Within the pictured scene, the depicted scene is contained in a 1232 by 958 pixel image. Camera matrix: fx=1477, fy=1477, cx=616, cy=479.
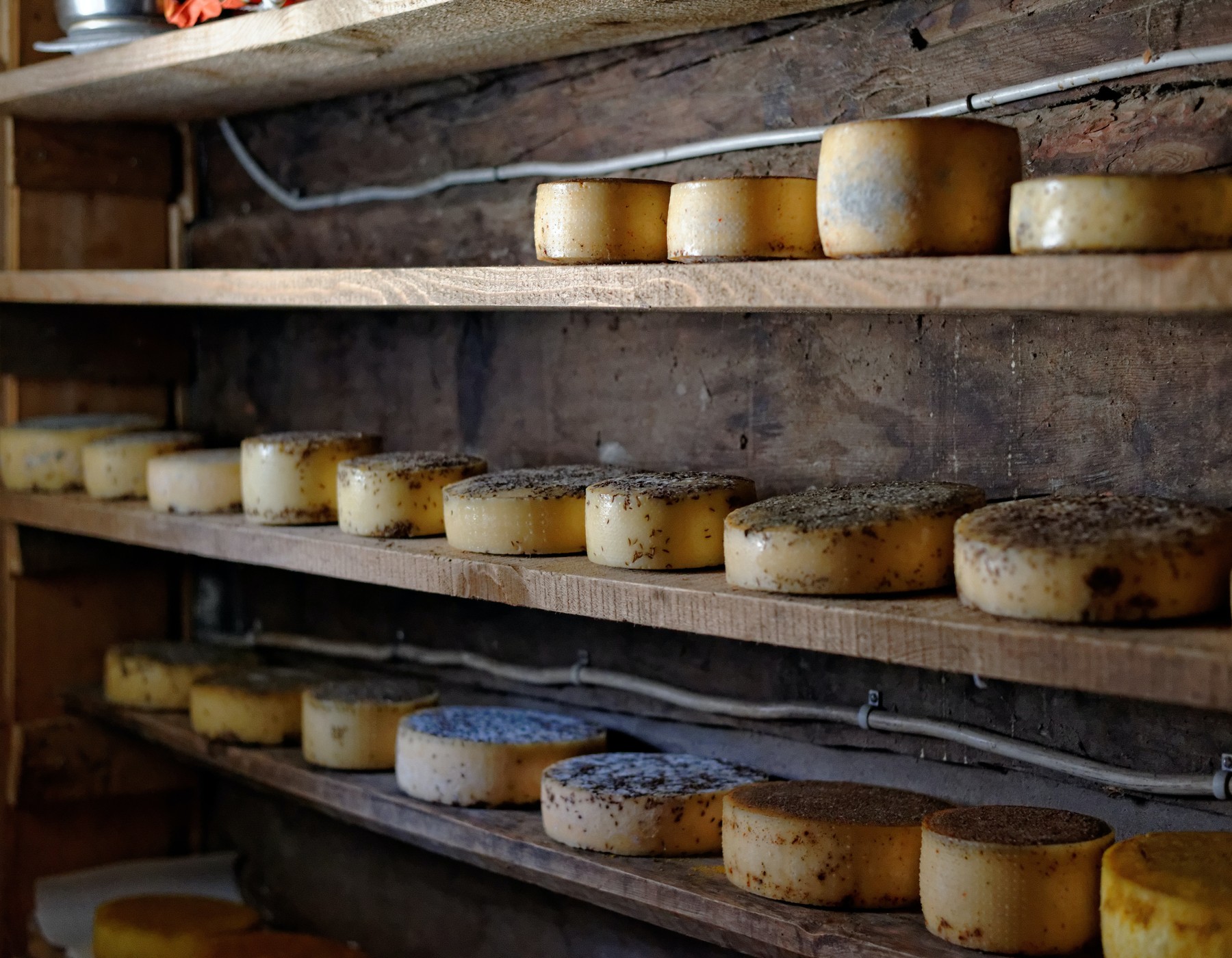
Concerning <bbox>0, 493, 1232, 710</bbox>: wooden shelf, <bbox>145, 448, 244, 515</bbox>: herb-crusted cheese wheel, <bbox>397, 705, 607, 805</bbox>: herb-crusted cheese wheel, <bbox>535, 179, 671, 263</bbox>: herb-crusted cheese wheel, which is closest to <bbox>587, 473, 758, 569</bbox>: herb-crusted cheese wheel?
<bbox>0, 493, 1232, 710</bbox>: wooden shelf

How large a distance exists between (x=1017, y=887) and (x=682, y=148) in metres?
0.98

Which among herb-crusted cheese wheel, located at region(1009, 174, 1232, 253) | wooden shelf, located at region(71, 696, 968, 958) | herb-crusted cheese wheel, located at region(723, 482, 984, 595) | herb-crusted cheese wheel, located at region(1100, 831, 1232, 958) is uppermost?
herb-crusted cheese wheel, located at region(1009, 174, 1232, 253)

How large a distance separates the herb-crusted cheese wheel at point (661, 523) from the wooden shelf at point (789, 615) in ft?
0.06

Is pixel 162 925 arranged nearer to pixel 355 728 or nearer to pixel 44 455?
pixel 355 728

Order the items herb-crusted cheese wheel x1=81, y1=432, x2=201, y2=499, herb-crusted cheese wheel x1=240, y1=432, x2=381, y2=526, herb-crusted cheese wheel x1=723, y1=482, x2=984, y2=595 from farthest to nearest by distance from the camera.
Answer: herb-crusted cheese wheel x1=81, y1=432, x2=201, y2=499
herb-crusted cheese wheel x1=240, y1=432, x2=381, y2=526
herb-crusted cheese wheel x1=723, y1=482, x2=984, y2=595

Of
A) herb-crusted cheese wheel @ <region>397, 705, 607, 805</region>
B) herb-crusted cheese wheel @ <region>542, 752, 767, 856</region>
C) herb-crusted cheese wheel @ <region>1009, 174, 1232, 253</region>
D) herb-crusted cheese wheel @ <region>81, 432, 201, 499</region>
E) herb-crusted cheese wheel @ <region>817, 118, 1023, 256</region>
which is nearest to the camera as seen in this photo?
herb-crusted cheese wheel @ <region>1009, 174, 1232, 253</region>

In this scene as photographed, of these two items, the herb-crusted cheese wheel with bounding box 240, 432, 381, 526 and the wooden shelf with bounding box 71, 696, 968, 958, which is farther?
the herb-crusted cheese wheel with bounding box 240, 432, 381, 526

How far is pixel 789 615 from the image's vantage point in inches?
53.6

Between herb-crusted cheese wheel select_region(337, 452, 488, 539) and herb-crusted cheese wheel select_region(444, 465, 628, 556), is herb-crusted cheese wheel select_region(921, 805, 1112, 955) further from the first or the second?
herb-crusted cheese wheel select_region(337, 452, 488, 539)

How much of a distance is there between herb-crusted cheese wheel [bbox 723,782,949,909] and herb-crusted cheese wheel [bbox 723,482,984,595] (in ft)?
0.82

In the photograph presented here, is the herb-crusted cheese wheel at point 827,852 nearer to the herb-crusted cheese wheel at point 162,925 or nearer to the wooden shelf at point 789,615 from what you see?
the wooden shelf at point 789,615

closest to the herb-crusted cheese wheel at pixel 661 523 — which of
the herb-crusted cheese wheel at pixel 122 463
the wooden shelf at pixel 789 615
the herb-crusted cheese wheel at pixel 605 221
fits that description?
the wooden shelf at pixel 789 615

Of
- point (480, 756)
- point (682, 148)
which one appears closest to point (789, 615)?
point (480, 756)

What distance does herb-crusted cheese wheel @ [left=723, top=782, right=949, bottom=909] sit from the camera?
144 centimetres
